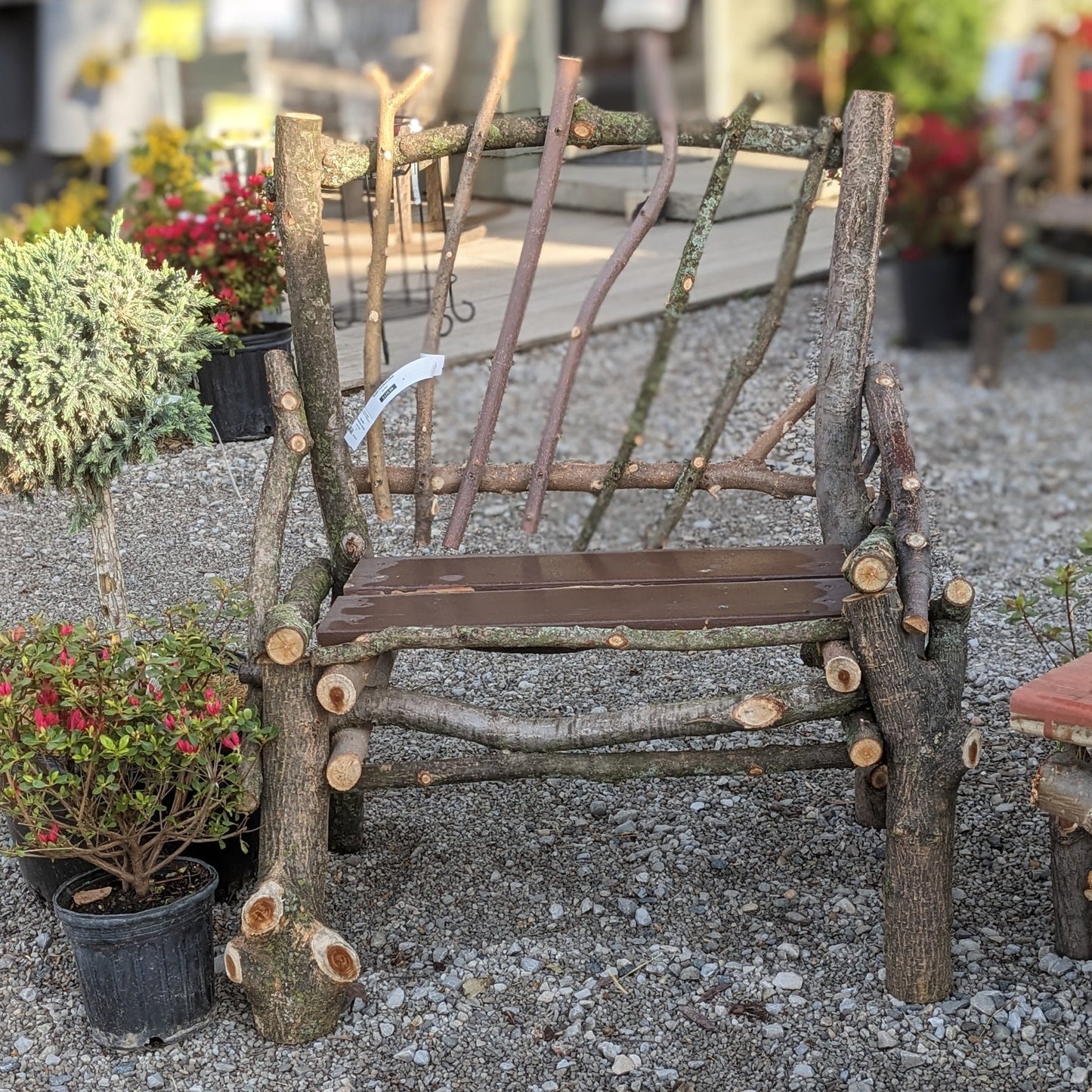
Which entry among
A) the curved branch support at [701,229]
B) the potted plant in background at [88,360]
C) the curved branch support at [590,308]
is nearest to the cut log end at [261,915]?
the potted plant in background at [88,360]

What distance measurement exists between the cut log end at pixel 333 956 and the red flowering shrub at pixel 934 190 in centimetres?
497

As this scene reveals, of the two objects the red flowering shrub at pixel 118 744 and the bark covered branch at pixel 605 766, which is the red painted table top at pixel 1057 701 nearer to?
the bark covered branch at pixel 605 766

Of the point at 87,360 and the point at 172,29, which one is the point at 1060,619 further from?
the point at 172,29

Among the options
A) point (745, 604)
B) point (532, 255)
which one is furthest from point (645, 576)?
point (532, 255)

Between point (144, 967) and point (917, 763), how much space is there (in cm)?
123

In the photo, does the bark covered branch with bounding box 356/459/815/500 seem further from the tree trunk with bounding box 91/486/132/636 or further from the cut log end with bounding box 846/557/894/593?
the cut log end with bounding box 846/557/894/593

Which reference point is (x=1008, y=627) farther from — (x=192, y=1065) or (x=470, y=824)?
(x=192, y=1065)

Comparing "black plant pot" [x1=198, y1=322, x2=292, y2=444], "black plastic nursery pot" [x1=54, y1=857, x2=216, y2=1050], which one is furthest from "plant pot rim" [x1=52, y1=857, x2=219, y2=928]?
"black plant pot" [x1=198, y1=322, x2=292, y2=444]

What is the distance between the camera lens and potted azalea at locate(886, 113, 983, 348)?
642 centimetres

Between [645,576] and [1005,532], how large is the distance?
246cm

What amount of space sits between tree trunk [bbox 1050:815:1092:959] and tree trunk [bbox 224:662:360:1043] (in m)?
1.13

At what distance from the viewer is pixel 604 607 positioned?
2.40 m

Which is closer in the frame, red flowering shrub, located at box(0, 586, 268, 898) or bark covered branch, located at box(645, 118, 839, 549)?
red flowering shrub, located at box(0, 586, 268, 898)

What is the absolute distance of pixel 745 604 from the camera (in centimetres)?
240
